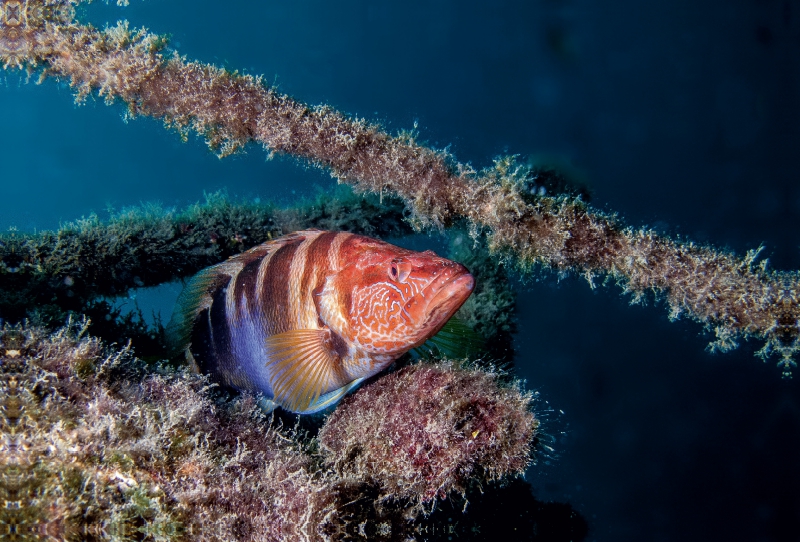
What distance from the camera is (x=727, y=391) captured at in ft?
81.5

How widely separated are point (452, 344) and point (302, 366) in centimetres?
119

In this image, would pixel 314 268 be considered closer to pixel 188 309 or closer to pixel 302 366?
pixel 302 366

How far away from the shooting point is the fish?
8.27 ft

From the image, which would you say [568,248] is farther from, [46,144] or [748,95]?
[46,144]

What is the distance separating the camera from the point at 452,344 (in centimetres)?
321

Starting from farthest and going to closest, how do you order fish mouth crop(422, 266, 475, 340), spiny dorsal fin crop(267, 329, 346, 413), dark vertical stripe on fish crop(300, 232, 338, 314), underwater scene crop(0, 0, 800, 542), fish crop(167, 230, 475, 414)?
dark vertical stripe on fish crop(300, 232, 338, 314), spiny dorsal fin crop(267, 329, 346, 413), fish crop(167, 230, 475, 414), fish mouth crop(422, 266, 475, 340), underwater scene crop(0, 0, 800, 542)

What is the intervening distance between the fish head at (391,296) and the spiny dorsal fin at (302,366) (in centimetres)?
17

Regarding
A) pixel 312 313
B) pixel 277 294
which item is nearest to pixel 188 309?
pixel 277 294

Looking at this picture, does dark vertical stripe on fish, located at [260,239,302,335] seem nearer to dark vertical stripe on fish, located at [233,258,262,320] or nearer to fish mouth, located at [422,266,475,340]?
dark vertical stripe on fish, located at [233,258,262,320]

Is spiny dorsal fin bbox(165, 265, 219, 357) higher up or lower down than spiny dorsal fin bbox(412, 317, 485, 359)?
higher up

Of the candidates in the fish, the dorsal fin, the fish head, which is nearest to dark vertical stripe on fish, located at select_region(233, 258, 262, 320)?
the fish

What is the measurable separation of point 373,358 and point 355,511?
3.00 feet

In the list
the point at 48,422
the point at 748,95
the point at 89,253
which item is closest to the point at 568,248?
the point at 48,422

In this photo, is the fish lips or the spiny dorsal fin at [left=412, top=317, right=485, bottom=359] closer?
the fish lips
